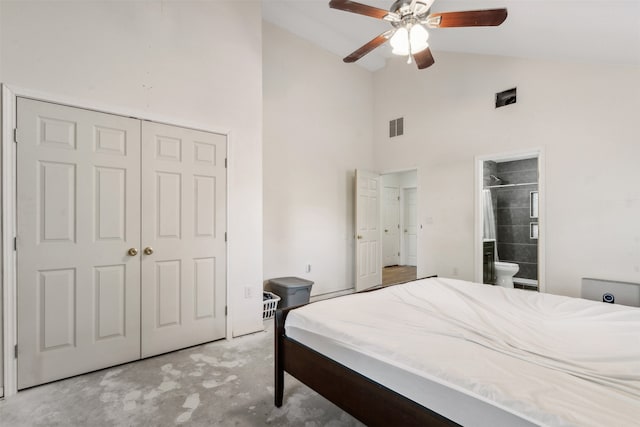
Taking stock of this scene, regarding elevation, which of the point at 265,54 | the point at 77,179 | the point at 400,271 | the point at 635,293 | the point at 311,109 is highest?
the point at 265,54

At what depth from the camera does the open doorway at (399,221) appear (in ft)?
24.4

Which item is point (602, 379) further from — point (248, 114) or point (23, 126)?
point (23, 126)

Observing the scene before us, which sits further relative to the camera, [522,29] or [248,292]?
[248,292]

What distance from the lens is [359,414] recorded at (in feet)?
4.54

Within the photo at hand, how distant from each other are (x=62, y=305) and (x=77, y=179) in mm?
972

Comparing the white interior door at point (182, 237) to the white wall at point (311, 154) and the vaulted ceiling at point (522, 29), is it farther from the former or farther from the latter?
the vaulted ceiling at point (522, 29)

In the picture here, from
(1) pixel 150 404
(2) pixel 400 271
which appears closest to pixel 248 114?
(1) pixel 150 404

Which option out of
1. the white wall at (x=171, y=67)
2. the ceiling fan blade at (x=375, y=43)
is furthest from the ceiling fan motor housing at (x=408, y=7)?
the white wall at (x=171, y=67)

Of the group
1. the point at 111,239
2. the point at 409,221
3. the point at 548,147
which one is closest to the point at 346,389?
the point at 111,239

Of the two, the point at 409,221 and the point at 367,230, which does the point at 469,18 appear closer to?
the point at 367,230

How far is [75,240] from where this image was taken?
7.62ft

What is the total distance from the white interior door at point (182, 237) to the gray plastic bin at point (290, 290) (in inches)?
34.8

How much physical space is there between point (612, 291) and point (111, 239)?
4.68m

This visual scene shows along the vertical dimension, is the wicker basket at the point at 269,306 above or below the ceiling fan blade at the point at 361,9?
below
